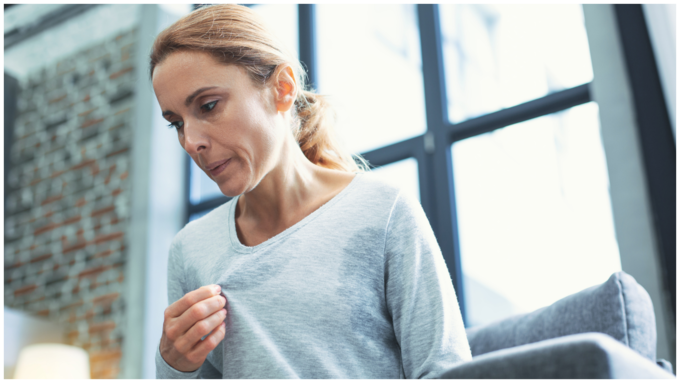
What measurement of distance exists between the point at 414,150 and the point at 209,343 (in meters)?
2.45

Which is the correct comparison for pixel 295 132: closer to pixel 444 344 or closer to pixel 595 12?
pixel 444 344

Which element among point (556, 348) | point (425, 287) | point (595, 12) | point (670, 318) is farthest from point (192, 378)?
point (595, 12)

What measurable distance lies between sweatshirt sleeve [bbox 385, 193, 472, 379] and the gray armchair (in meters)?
0.07

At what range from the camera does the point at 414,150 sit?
326cm

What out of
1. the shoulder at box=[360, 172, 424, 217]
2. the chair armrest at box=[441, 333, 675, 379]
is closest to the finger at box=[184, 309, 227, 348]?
the shoulder at box=[360, 172, 424, 217]

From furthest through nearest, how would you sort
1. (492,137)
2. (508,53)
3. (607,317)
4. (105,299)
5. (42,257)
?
1. (42,257)
2. (105,299)
3. (508,53)
4. (492,137)
5. (607,317)

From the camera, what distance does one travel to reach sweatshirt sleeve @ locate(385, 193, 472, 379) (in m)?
0.91

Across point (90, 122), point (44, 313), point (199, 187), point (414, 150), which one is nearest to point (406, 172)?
point (414, 150)

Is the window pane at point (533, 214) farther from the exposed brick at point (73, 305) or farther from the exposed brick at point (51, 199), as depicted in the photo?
the exposed brick at point (51, 199)

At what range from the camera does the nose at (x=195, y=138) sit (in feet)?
3.24

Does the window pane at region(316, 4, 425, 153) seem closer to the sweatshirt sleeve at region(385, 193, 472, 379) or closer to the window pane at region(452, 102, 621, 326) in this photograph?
the window pane at region(452, 102, 621, 326)

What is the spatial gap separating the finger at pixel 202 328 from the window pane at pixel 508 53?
2452 mm

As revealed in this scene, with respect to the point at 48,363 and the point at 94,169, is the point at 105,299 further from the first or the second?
the point at 94,169

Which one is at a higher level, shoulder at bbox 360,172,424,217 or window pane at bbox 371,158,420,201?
shoulder at bbox 360,172,424,217
